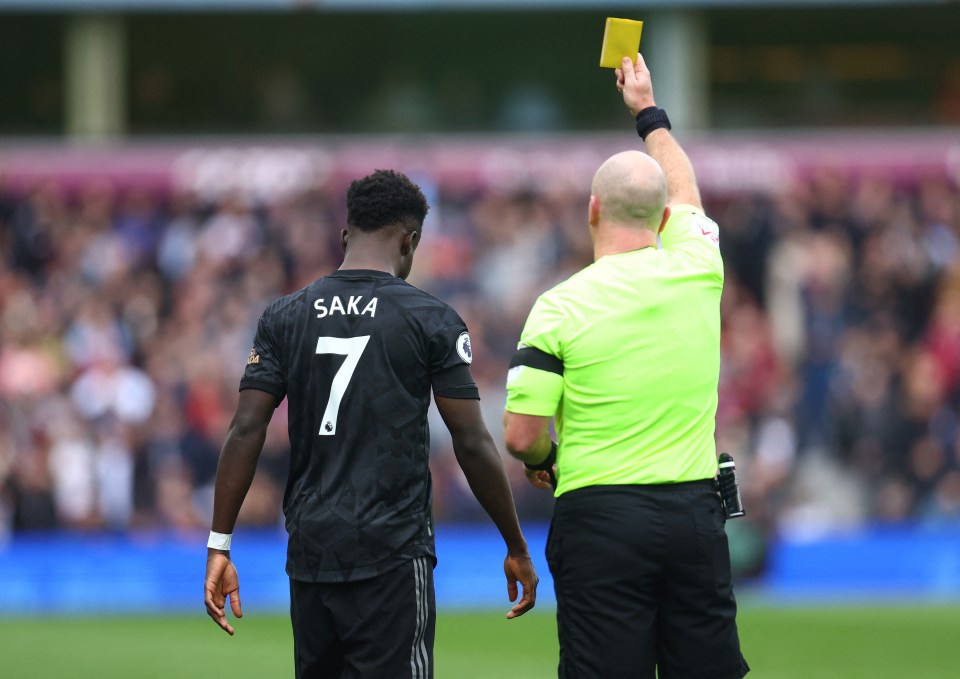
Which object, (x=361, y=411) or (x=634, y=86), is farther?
(x=634, y=86)

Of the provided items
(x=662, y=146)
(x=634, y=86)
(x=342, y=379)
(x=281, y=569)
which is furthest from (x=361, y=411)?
(x=281, y=569)

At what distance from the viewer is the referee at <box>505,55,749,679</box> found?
196 inches

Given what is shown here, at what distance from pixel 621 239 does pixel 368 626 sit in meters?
1.55

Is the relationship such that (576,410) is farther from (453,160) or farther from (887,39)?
(887,39)

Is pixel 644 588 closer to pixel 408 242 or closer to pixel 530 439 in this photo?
pixel 530 439

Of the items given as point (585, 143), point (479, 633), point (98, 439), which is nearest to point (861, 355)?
point (585, 143)

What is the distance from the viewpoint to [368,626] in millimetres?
5195

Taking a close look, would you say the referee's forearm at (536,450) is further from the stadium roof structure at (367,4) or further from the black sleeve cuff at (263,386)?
the stadium roof structure at (367,4)

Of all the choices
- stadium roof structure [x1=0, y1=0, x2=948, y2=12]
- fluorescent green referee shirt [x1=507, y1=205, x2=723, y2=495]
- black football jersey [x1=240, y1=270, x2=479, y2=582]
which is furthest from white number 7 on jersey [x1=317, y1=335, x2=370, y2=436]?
stadium roof structure [x1=0, y1=0, x2=948, y2=12]

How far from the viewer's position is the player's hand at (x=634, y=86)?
568 cm

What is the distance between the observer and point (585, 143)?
19984 mm

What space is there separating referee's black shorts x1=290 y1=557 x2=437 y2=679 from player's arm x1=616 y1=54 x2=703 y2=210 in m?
1.58

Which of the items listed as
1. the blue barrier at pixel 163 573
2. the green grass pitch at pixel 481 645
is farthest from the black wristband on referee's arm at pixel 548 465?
the blue barrier at pixel 163 573

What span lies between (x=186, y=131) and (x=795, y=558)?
10179mm
